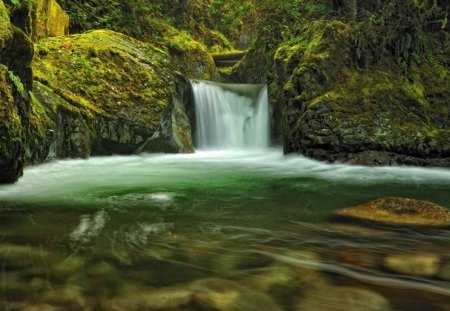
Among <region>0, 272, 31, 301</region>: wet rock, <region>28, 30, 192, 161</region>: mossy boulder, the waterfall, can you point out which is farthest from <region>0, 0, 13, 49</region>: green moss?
the waterfall

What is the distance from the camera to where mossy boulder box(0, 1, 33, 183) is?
204 inches

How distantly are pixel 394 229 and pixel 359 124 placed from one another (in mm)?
5324

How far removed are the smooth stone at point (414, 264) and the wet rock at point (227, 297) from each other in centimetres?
101

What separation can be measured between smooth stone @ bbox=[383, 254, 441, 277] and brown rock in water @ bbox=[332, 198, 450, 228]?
91 cm

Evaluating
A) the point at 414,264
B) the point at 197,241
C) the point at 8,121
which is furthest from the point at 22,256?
the point at 8,121

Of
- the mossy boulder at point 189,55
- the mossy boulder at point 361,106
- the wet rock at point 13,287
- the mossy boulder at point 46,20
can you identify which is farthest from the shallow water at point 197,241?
the mossy boulder at point 189,55

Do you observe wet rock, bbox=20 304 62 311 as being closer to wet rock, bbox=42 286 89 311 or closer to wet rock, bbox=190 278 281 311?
wet rock, bbox=42 286 89 311

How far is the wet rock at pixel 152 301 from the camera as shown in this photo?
2113 mm

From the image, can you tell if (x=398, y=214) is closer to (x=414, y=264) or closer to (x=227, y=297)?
(x=414, y=264)

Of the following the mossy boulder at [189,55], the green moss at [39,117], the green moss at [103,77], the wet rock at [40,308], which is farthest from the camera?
the mossy boulder at [189,55]

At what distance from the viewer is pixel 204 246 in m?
3.13

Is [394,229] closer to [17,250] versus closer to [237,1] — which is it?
[17,250]

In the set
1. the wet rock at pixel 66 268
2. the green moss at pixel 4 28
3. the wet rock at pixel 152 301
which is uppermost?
the green moss at pixel 4 28

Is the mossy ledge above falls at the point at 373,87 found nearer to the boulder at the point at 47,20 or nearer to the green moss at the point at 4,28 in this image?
the green moss at the point at 4,28
